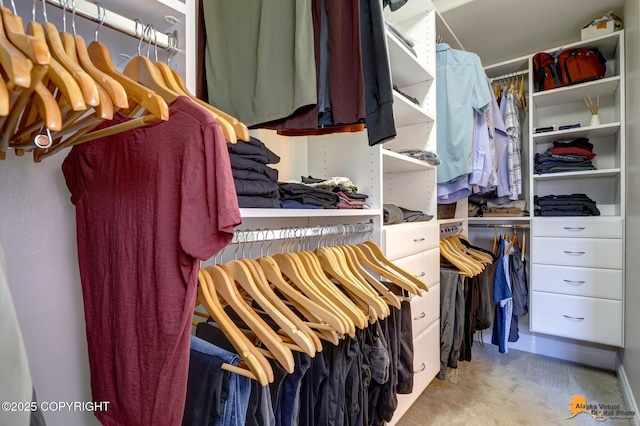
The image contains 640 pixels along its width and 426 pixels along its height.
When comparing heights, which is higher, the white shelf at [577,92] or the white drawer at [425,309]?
the white shelf at [577,92]

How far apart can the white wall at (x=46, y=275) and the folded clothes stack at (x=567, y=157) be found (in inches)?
110

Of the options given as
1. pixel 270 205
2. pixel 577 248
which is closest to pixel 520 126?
pixel 577 248

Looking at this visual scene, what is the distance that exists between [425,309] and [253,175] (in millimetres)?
1123

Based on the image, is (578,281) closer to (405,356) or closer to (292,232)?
(405,356)

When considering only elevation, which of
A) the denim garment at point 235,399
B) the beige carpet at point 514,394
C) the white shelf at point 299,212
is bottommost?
the beige carpet at point 514,394

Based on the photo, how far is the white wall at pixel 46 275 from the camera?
0.76 m

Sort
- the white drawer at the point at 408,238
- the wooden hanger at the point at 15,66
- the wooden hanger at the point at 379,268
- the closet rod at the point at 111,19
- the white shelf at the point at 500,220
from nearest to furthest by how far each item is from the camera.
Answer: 1. the wooden hanger at the point at 15,66
2. the closet rod at the point at 111,19
3. the wooden hanger at the point at 379,268
4. the white drawer at the point at 408,238
5. the white shelf at the point at 500,220

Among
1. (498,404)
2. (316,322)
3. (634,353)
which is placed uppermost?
(316,322)

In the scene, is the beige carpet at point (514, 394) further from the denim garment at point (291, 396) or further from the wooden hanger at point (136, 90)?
the wooden hanger at point (136, 90)

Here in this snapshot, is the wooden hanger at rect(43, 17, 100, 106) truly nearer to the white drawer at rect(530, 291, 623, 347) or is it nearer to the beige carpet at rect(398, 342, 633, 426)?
the beige carpet at rect(398, 342, 633, 426)

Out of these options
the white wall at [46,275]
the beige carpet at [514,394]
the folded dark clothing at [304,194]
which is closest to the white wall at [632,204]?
the beige carpet at [514,394]

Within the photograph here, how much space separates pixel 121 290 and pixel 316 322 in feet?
1.54

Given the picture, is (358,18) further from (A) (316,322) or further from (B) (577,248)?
(B) (577,248)

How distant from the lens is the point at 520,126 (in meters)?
2.60
